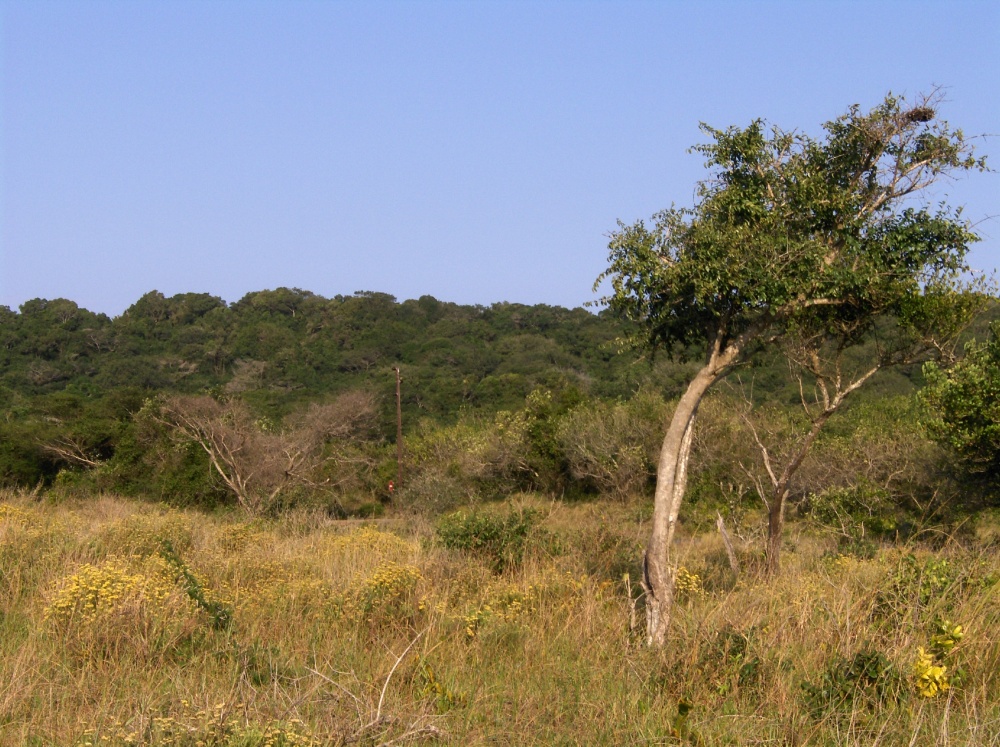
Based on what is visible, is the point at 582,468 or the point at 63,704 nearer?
the point at 63,704

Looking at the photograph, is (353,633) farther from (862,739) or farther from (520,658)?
(862,739)

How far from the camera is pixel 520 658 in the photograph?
4.66m

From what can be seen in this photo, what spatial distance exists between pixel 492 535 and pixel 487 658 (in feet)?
13.0

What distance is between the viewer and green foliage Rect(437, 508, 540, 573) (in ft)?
26.7

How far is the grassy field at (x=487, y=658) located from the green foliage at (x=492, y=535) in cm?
146

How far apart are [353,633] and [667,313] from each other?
2792 millimetres

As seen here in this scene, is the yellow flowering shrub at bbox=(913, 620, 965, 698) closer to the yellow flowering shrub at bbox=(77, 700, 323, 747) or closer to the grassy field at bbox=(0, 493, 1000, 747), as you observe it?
the grassy field at bbox=(0, 493, 1000, 747)

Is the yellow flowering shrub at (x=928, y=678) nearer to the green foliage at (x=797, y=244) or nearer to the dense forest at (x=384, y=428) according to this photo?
the green foliage at (x=797, y=244)

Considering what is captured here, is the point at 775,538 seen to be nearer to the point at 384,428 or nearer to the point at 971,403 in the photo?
the point at 971,403

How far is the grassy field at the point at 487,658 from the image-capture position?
3.52 meters

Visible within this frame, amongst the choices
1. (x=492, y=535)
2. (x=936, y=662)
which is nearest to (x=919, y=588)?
(x=936, y=662)

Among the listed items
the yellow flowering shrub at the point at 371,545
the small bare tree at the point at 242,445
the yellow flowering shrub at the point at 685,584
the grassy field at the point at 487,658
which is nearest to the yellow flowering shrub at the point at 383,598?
the grassy field at the point at 487,658

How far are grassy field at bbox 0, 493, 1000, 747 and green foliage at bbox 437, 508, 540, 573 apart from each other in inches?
57.4

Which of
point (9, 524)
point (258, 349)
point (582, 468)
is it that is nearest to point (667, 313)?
point (9, 524)
